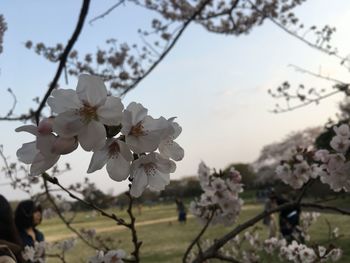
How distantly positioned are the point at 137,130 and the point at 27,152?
187 millimetres

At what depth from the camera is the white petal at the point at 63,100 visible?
713 millimetres

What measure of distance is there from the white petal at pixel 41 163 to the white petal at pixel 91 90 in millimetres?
106

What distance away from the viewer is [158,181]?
859mm

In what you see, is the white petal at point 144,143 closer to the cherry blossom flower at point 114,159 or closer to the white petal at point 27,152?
the cherry blossom flower at point 114,159

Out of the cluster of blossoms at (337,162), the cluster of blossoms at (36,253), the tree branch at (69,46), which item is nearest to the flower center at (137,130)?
the cluster of blossoms at (337,162)

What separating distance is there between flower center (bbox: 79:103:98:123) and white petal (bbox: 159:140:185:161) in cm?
14

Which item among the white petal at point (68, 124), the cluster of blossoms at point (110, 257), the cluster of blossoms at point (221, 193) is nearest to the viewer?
the white petal at point (68, 124)

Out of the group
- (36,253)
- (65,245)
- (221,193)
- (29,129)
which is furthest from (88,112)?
→ (65,245)

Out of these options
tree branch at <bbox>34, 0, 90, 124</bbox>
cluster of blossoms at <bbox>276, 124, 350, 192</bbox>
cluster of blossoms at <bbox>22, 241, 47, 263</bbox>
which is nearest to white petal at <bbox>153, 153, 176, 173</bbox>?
cluster of blossoms at <bbox>276, 124, 350, 192</bbox>

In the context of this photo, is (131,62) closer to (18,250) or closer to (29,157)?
(18,250)

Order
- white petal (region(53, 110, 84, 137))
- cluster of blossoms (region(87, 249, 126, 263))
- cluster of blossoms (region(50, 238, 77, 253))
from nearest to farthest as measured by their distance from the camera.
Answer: white petal (region(53, 110, 84, 137)), cluster of blossoms (region(87, 249, 126, 263)), cluster of blossoms (region(50, 238, 77, 253))

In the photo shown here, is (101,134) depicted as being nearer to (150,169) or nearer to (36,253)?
(150,169)

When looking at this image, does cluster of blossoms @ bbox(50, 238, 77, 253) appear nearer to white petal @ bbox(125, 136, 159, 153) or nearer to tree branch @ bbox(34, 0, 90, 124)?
tree branch @ bbox(34, 0, 90, 124)

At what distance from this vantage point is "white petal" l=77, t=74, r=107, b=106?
714mm
